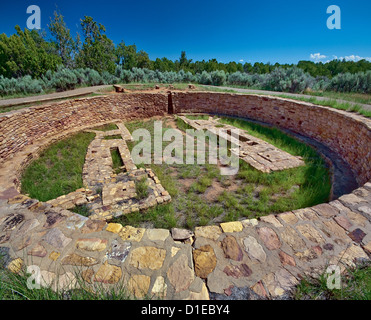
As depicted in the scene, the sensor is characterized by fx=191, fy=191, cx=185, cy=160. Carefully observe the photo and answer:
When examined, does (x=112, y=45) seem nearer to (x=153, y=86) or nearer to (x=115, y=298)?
(x=153, y=86)

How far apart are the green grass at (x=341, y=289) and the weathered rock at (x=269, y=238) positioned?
18.1 inches

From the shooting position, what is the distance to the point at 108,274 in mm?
1977

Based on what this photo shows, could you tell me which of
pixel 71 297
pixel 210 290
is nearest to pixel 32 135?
pixel 71 297

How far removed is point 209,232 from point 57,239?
1.92 meters

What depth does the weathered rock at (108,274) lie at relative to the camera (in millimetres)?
1932

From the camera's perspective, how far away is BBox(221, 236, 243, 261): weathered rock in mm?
2213

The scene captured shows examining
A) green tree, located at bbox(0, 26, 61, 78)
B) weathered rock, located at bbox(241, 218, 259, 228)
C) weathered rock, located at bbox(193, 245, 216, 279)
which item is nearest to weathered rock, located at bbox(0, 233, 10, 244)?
weathered rock, located at bbox(193, 245, 216, 279)

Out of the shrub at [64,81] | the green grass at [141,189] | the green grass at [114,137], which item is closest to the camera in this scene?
the green grass at [141,189]

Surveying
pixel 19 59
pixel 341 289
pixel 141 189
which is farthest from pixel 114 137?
pixel 19 59

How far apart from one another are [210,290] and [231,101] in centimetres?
1058

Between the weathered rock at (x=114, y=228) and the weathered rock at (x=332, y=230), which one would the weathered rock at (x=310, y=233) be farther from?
the weathered rock at (x=114, y=228)

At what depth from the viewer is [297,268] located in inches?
81.9

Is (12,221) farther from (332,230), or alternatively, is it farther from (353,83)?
(353,83)

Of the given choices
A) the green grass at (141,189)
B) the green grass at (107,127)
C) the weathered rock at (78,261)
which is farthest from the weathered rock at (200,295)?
the green grass at (107,127)
